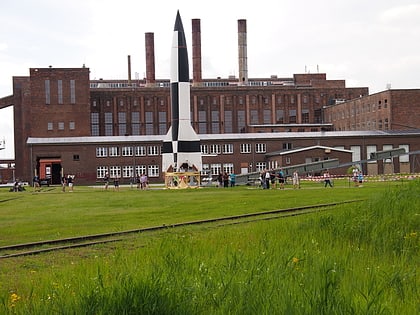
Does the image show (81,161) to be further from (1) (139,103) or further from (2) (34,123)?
(1) (139,103)

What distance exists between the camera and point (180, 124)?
5944 centimetres

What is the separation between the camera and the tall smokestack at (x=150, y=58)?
367ft

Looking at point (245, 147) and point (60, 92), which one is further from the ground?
point (60, 92)

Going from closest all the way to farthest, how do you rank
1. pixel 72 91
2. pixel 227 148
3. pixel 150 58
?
1. pixel 227 148
2. pixel 72 91
3. pixel 150 58

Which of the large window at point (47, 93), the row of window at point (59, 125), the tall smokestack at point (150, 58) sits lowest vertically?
the row of window at point (59, 125)

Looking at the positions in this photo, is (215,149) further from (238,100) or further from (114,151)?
(238,100)

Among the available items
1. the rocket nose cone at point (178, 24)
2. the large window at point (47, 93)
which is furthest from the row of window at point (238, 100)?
the rocket nose cone at point (178, 24)

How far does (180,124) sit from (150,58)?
5750cm

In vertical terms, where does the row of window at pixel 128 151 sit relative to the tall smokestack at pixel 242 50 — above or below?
below

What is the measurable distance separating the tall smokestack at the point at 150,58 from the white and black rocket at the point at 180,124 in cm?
5306

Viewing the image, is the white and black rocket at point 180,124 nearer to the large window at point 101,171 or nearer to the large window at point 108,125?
the large window at point 101,171

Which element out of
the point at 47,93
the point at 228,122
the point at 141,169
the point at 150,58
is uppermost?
the point at 150,58

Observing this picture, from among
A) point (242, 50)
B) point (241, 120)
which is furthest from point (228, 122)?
point (242, 50)

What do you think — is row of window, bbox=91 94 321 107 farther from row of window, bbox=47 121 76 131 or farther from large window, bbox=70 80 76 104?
row of window, bbox=47 121 76 131
